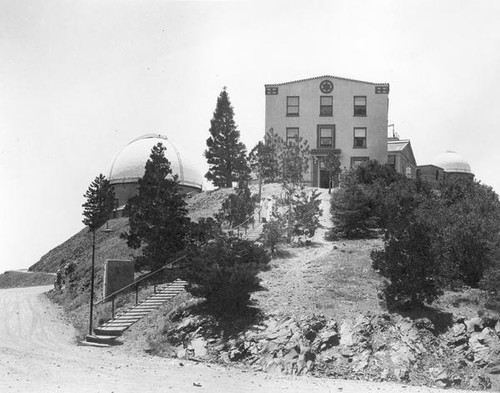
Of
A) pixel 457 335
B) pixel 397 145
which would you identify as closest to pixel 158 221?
pixel 457 335

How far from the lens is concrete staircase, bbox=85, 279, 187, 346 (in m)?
19.7

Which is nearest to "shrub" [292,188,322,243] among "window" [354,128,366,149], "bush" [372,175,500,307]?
"bush" [372,175,500,307]

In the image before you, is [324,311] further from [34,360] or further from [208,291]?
[34,360]

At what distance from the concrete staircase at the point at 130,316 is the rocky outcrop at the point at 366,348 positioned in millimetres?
2737

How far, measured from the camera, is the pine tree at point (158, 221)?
84.3 feet

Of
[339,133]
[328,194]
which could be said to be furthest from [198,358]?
[339,133]

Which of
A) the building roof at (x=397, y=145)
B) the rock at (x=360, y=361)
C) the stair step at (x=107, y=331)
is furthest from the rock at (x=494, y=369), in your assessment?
the building roof at (x=397, y=145)

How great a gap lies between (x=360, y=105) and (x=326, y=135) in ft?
11.7

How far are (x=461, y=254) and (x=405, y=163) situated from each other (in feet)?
102

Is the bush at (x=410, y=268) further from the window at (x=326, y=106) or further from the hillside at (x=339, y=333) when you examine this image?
the window at (x=326, y=106)

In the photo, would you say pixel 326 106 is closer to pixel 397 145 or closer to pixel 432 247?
pixel 397 145

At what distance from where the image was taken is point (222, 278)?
62.0 feet

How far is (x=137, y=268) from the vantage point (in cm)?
2594

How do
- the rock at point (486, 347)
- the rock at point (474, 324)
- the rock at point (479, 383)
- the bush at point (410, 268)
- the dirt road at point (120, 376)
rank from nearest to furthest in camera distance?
the dirt road at point (120, 376), the rock at point (479, 383), the rock at point (486, 347), the rock at point (474, 324), the bush at point (410, 268)
